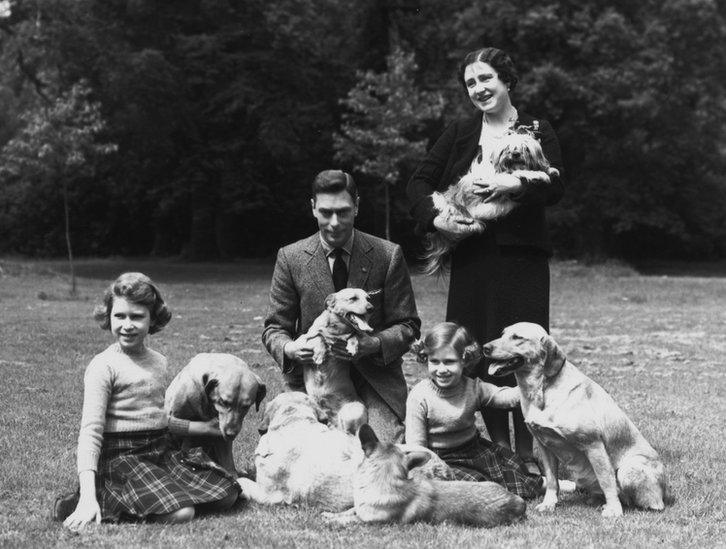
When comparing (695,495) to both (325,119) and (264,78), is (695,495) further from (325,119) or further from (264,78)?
(325,119)

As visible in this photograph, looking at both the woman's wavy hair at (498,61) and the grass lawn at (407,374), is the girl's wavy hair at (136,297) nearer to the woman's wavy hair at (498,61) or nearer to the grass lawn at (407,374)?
the grass lawn at (407,374)

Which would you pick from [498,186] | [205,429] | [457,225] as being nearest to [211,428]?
[205,429]


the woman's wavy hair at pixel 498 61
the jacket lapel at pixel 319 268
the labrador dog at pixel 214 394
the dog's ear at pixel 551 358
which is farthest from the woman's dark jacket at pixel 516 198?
the labrador dog at pixel 214 394

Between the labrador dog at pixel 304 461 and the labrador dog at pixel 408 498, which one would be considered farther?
the labrador dog at pixel 304 461

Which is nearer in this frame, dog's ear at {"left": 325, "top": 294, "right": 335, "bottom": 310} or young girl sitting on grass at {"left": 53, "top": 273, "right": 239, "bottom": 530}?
young girl sitting on grass at {"left": 53, "top": 273, "right": 239, "bottom": 530}

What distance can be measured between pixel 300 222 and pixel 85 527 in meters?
36.3

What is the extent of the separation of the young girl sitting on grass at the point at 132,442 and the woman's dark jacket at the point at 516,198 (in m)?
2.06

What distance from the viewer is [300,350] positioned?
5.67m

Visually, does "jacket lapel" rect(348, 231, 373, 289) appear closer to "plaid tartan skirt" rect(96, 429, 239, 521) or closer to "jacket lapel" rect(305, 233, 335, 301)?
"jacket lapel" rect(305, 233, 335, 301)

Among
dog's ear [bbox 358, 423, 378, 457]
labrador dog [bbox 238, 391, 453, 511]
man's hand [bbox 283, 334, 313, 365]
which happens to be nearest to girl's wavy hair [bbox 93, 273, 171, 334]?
man's hand [bbox 283, 334, 313, 365]

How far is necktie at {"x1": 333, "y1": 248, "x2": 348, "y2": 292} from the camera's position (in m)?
6.05

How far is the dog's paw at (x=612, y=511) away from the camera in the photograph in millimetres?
5023

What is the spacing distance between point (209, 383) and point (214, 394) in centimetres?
8

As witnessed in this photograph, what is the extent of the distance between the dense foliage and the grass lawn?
762 cm
